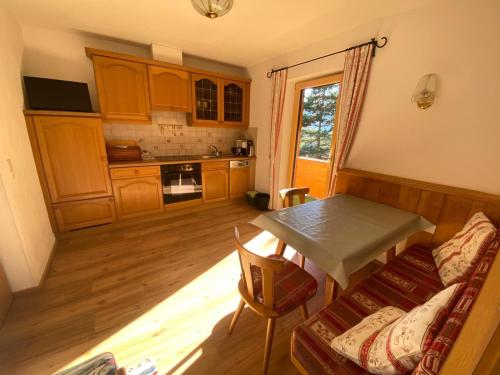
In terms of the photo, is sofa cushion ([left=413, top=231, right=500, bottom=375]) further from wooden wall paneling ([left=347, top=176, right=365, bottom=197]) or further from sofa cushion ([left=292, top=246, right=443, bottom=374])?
wooden wall paneling ([left=347, top=176, right=365, bottom=197])

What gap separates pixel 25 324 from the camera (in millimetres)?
1411

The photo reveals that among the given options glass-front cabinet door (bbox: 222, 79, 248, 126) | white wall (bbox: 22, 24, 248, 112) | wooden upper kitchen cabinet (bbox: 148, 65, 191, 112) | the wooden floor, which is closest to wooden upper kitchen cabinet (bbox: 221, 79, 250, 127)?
glass-front cabinet door (bbox: 222, 79, 248, 126)

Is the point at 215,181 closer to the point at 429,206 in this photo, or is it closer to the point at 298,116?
the point at 298,116

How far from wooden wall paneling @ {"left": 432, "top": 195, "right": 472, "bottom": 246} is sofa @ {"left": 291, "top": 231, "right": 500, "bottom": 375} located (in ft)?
0.80

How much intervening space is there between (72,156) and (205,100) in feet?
6.27

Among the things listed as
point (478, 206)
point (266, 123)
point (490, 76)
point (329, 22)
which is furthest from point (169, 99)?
point (478, 206)

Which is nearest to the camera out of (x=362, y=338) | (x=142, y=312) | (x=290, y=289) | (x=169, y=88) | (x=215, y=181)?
(x=362, y=338)

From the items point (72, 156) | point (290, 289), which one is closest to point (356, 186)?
point (290, 289)

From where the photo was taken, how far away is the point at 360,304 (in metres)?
1.11

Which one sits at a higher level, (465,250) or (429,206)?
(429,206)

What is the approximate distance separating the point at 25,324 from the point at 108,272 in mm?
585

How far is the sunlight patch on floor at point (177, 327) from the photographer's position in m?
1.25

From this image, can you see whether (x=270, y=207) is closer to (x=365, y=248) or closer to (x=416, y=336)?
(x=365, y=248)

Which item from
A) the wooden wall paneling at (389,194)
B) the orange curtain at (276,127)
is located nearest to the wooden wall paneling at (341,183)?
the wooden wall paneling at (389,194)
